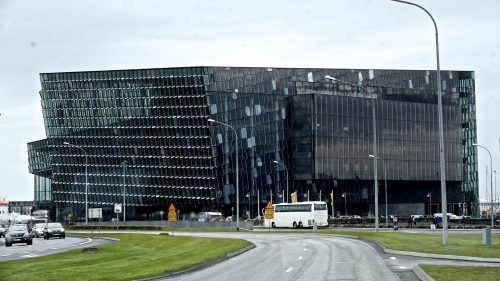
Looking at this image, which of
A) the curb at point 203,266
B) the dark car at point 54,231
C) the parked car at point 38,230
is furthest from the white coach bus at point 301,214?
the curb at point 203,266

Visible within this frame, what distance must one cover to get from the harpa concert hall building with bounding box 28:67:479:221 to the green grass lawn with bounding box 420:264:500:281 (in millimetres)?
95299

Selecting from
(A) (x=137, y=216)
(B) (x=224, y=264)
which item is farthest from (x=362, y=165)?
(B) (x=224, y=264)

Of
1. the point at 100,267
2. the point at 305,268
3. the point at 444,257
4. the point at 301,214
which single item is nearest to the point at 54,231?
the point at 301,214

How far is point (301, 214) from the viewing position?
94750mm

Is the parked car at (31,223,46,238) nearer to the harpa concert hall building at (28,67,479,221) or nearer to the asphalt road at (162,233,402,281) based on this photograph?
the harpa concert hall building at (28,67,479,221)

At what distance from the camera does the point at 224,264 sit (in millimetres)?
32312

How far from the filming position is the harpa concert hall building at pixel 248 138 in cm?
13188

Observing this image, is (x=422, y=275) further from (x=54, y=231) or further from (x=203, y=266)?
(x=54, y=231)

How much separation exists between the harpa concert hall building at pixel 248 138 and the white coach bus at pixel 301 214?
2323 centimetres

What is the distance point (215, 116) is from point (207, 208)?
1637cm

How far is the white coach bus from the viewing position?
304ft

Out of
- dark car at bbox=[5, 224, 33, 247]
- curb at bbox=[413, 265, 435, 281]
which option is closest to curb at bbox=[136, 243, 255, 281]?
curb at bbox=[413, 265, 435, 281]

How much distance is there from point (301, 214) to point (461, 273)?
236ft

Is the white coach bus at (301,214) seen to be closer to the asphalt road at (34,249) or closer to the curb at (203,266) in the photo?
the asphalt road at (34,249)
